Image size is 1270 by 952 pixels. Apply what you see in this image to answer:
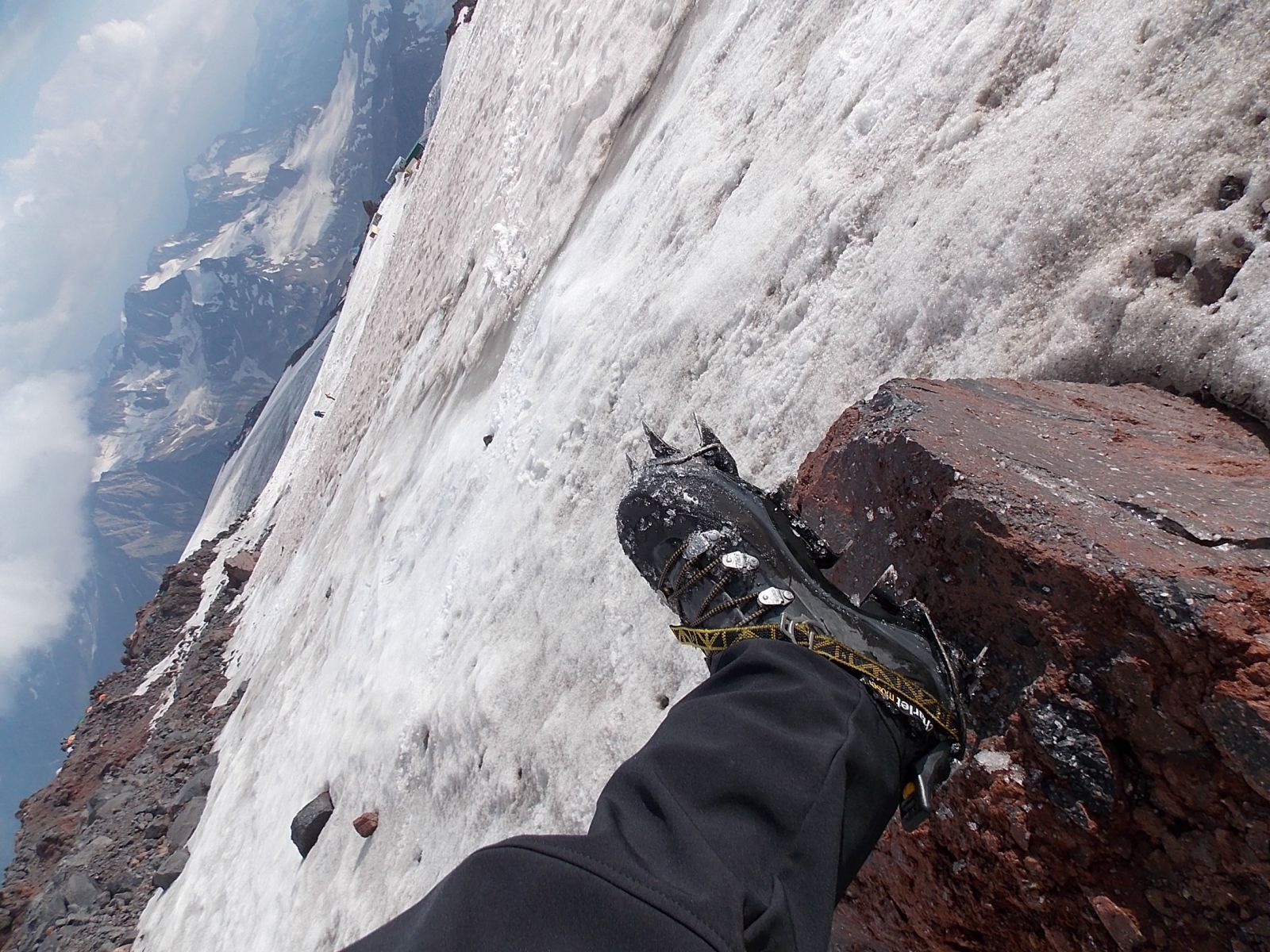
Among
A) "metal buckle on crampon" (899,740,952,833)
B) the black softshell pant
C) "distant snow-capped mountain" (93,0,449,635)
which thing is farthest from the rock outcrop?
"distant snow-capped mountain" (93,0,449,635)

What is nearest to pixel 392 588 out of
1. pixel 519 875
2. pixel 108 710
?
pixel 519 875

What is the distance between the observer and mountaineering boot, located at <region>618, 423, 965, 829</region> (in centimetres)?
138

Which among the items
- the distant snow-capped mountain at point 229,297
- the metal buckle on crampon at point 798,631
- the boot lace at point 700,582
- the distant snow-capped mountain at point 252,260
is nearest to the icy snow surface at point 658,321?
the metal buckle on crampon at point 798,631

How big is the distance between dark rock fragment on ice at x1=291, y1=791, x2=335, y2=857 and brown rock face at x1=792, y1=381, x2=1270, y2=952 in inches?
157

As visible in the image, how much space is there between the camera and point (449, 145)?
11.5m

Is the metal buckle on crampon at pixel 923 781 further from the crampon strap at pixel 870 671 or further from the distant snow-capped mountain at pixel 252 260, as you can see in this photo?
the distant snow-capped mountain at pixel 252 260

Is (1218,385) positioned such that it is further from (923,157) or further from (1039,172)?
(923,157)

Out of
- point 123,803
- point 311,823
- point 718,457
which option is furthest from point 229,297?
point 718,457

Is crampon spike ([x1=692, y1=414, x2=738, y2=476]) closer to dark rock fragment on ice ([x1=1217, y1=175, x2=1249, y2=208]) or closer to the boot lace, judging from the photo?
the boot lace

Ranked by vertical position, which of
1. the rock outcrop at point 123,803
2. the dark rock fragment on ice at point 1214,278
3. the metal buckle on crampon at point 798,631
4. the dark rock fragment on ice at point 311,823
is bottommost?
the rock outcrop at point 123,803

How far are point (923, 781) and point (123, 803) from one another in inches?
433

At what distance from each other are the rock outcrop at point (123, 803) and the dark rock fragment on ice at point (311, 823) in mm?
3193

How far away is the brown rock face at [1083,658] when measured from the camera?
3.48 ft

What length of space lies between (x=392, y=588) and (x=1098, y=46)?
17.3 feet
